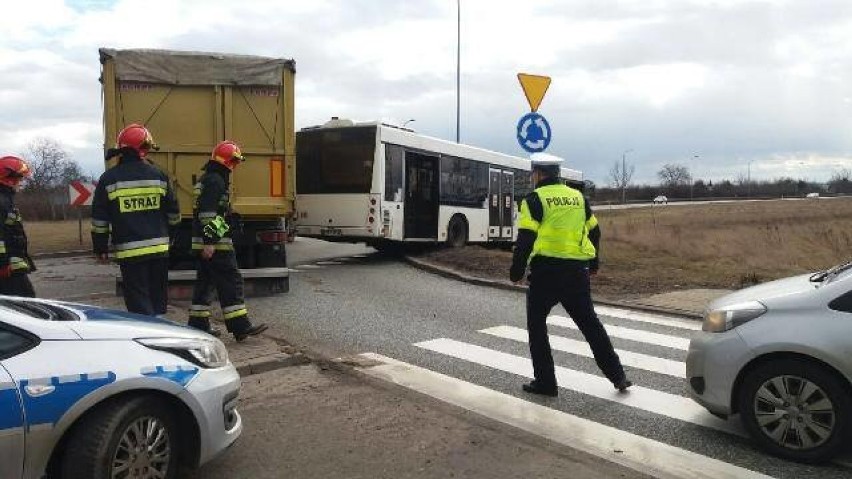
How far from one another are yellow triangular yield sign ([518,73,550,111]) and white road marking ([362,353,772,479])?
5354 mm

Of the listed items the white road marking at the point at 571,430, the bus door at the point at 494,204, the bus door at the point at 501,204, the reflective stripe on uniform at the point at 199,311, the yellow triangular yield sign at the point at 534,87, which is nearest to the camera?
the white road marking at the point at 571,430

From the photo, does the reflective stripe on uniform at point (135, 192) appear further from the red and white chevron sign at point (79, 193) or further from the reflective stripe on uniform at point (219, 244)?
the red and white chevron sign at point (79, 193)

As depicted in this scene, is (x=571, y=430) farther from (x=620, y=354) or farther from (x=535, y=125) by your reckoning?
(x=535, y=125)

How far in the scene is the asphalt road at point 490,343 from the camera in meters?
5.04

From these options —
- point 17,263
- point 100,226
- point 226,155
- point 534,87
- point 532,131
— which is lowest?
point 17,263

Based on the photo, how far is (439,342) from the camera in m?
7.84

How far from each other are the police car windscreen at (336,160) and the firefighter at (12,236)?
28.2 ft

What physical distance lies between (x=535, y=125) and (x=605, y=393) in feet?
18.3

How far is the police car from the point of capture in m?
3.19

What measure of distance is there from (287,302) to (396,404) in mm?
5246

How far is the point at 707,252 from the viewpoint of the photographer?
25.7 m

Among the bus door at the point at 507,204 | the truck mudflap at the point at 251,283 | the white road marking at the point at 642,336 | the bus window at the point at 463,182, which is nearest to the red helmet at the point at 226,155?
the truck mudflap at the point at 251,283

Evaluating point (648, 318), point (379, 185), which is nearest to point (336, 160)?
point (379, 185)

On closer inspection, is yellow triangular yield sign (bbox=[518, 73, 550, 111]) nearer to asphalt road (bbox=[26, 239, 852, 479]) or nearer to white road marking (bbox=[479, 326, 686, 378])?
asphalt road (bbox=[26, 239, 852, 479])
